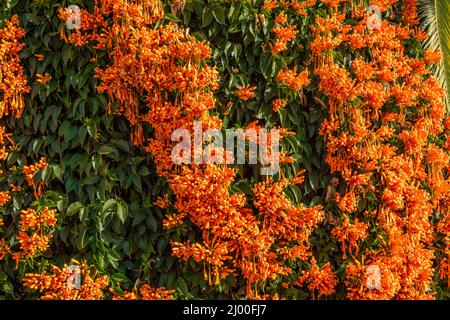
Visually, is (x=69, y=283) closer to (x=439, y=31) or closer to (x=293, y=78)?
(x=293, y=78)

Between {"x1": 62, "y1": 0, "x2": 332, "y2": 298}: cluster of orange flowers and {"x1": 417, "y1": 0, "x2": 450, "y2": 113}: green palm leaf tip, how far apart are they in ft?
4.10

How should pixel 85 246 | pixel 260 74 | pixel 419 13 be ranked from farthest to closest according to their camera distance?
pixel 419 13 < pixel 260 74 < pixel 85 246

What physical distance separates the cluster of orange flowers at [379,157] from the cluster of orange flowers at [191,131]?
0.29 m

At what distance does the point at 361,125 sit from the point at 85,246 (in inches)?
76.5

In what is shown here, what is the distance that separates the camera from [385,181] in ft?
10.8

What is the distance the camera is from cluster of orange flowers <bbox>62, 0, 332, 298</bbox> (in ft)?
9.73

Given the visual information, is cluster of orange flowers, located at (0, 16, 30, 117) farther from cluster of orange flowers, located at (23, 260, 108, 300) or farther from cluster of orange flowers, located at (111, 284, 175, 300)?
cluster of orange flowers, located at (111, 284, 175, 300)

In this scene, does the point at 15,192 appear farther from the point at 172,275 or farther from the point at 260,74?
the point at 260,74

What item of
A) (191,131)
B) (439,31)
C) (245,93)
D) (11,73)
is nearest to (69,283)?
(191,131)

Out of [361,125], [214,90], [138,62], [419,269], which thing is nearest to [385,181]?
[361,125]

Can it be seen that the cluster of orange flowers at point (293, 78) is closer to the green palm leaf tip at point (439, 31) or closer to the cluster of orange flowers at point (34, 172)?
the green palm leaf tip at point (439, 31)

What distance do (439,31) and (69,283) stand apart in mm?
3203

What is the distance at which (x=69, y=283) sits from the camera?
9.72 feet

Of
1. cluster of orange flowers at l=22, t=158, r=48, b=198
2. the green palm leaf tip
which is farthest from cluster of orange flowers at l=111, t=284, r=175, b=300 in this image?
the green palm leaf tip
